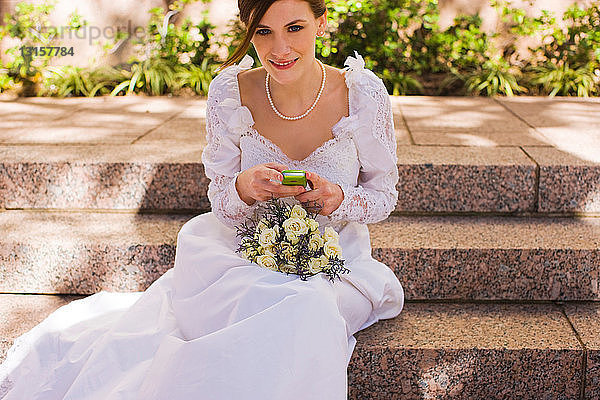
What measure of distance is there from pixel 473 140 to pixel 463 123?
1.71 feet

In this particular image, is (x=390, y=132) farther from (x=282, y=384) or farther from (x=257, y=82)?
(x=282, y=384)

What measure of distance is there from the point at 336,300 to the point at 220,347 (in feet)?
1.73

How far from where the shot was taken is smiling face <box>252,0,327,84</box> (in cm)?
223

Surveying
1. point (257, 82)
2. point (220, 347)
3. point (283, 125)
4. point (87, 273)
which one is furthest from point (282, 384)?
point (87, 273)

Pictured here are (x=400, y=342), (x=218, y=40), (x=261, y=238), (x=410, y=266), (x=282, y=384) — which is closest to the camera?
(x=282, y=384)

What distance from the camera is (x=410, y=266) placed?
2939 millimetres

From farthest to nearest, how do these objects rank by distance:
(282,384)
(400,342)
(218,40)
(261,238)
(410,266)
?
(218,40), (410,266), (400,342), (261,238), (282,384)

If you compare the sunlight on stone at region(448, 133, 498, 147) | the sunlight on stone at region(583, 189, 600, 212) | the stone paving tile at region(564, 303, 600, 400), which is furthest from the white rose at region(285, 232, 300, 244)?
the sunlight on stone at region(448, 133, 498, 147)

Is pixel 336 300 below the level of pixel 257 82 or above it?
below

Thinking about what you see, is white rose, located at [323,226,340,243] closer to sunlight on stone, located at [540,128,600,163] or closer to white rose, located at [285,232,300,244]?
white rose, located at [285,232,300,244]

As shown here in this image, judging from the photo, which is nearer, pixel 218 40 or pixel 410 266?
pixel 410 266

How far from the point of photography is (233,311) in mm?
2184

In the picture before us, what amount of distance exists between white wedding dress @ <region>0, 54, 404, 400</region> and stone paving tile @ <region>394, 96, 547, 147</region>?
1.39 m

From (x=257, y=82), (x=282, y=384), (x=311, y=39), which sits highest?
(x=311, y=39)
